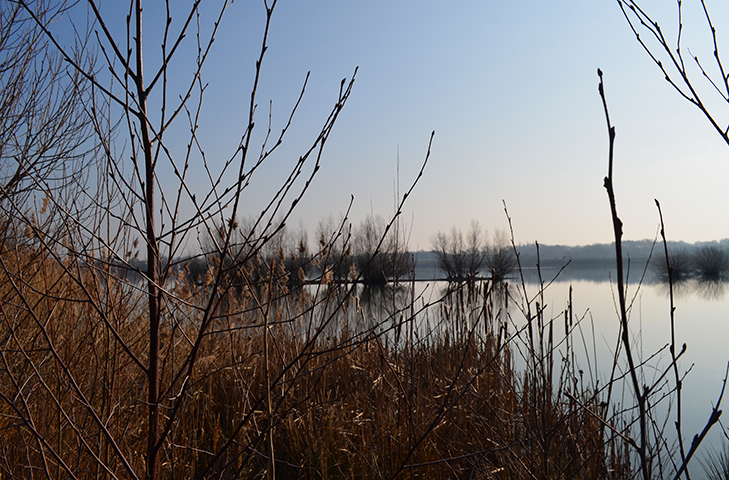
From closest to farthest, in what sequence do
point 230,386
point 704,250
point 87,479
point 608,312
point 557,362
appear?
point 87,479 → point 230,386 → point 557,362 → point 608,312 → point 704,250

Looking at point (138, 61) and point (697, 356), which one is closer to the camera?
point (138, 61)

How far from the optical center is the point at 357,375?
155 inches

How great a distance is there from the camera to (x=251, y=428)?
2891mm

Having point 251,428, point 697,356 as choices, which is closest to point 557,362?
point 697,356

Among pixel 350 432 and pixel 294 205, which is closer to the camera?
pixel 294 205

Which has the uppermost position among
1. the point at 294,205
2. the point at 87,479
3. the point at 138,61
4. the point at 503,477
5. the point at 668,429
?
the point at 138,61

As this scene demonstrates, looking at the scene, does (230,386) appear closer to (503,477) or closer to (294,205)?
(503,477)

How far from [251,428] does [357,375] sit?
123 centimetres

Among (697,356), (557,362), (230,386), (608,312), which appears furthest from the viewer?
(608,312)

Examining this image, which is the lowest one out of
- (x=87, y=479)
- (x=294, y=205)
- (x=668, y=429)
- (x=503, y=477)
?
(x=668, y=429)

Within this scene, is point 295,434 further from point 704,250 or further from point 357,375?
point 704,250

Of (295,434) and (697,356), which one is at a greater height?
(295,434)

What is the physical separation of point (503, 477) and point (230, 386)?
7.32 ft

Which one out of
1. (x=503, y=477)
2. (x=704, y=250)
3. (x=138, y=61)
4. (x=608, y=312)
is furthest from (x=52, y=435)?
(x=704, y=250)
